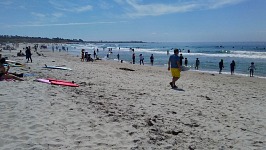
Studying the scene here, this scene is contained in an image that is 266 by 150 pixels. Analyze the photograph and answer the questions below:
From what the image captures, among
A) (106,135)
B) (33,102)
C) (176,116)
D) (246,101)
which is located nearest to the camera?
(106,135)

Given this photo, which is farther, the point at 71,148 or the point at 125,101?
the point at 125,101

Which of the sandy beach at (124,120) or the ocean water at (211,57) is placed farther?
the ocean water at (211,57)

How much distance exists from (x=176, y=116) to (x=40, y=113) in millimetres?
3296

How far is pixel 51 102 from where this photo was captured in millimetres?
7035

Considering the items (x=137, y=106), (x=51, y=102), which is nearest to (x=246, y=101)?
(x=137, y=106)

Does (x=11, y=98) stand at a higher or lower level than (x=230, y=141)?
higher

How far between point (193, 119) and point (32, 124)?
368 cm

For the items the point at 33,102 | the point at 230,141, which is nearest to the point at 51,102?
the point at 33,102

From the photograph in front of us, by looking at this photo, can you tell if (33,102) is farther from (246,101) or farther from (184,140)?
(246,101)

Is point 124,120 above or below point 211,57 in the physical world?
below

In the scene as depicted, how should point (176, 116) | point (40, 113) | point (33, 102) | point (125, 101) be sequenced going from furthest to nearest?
point (125, 101)
point (33, 102)
point (176, 116)
point (40, 113)

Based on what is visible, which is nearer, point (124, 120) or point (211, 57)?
point (124, 120)

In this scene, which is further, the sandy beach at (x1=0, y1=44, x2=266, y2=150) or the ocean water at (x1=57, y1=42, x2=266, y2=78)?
the ocean water at (x1=57, y1=42, x2=266, y2=78)

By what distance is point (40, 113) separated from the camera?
593 cm
